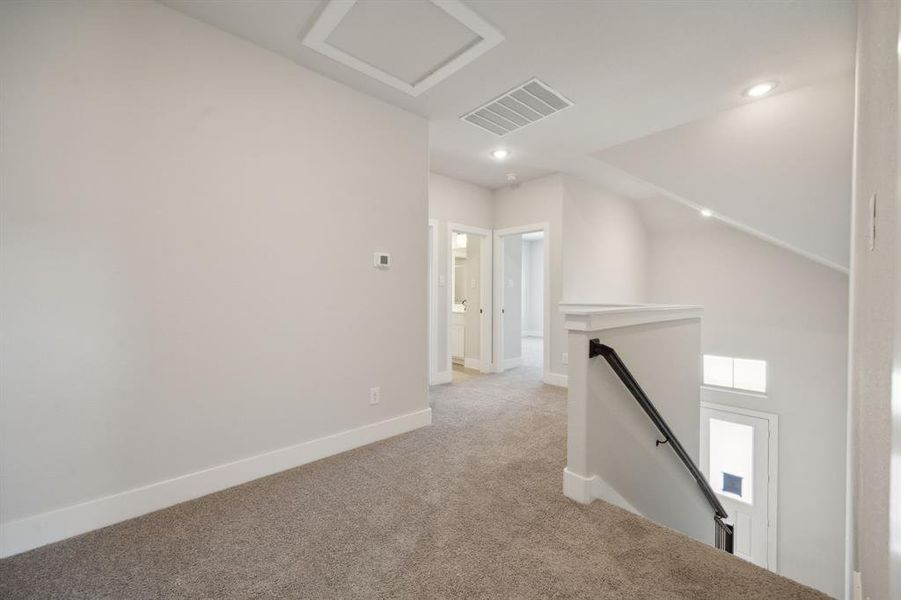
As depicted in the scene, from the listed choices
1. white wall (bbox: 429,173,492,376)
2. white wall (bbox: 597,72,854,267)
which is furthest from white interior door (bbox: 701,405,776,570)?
white wall (bbox: 429,173,492,376)

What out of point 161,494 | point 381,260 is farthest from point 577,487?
point 161,494

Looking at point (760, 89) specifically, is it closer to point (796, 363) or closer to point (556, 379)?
point (556, 379)

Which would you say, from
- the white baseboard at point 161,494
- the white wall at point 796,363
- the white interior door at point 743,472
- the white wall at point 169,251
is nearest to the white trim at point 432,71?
the white wall at point 169,251

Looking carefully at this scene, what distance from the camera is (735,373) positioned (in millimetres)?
5305

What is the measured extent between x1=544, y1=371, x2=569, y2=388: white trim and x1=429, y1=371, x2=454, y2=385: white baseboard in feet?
4.20

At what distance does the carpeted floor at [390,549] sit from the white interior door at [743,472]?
4031 mm

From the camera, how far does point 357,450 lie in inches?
104

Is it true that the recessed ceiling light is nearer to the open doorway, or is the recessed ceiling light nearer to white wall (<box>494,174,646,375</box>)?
white wall (<box>494,174,646,375</box>)

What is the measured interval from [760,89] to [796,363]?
3.83 m

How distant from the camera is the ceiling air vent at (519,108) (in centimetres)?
271

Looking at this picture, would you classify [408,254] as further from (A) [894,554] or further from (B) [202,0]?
(A) [894,554]

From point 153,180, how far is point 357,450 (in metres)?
2.08

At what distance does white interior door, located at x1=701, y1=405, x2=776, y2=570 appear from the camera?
16.2 ft

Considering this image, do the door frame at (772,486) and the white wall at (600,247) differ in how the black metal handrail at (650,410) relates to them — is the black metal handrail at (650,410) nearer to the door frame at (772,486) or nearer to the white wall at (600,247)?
the door frame at (772,486)
